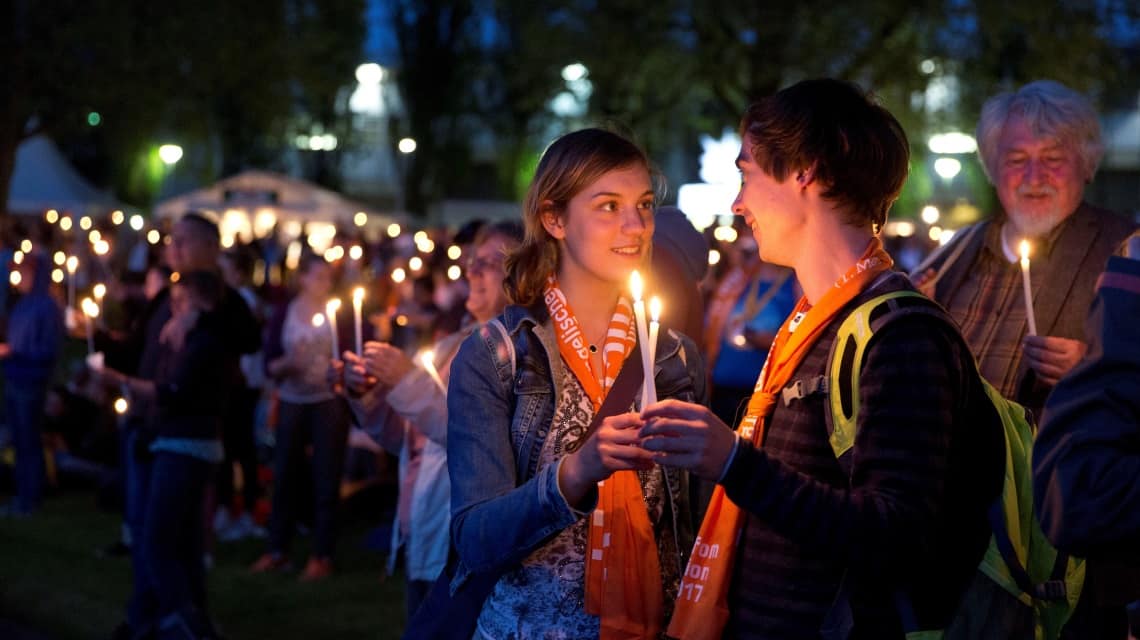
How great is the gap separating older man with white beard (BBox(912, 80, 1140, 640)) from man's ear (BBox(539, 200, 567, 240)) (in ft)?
5.04

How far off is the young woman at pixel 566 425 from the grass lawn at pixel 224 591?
192 inches

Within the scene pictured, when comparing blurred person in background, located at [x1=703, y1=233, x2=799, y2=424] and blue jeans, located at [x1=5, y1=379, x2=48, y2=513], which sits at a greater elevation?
blurred person in background, located at [x1=703, y1=233, x2=799, y2=424]

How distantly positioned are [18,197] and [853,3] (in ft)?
66.9

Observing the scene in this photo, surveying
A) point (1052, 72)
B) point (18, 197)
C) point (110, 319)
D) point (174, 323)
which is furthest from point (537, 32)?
point (174, 323)

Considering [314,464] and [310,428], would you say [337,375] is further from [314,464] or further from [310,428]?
[310,428]

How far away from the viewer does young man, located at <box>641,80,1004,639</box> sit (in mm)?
2447

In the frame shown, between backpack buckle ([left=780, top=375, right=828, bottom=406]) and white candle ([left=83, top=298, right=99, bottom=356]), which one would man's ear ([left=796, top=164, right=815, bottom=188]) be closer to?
backpack buckle ([left=780, top=375, right=828, bottom=406])

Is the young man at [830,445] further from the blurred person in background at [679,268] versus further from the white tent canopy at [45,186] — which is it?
the white tent canopy at [45,186]

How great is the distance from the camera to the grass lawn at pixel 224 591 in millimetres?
8172

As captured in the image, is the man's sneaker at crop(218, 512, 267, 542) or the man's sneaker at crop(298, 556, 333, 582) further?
the man's sneaker at crop(218, 512, 267, 542)

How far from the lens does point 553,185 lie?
3381 millimetres

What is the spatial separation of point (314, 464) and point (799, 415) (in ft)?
24.3

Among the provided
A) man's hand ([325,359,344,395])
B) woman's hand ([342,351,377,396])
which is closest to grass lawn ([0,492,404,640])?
man's hand ([325,359,344,395])

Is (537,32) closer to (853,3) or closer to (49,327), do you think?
(853,3)
